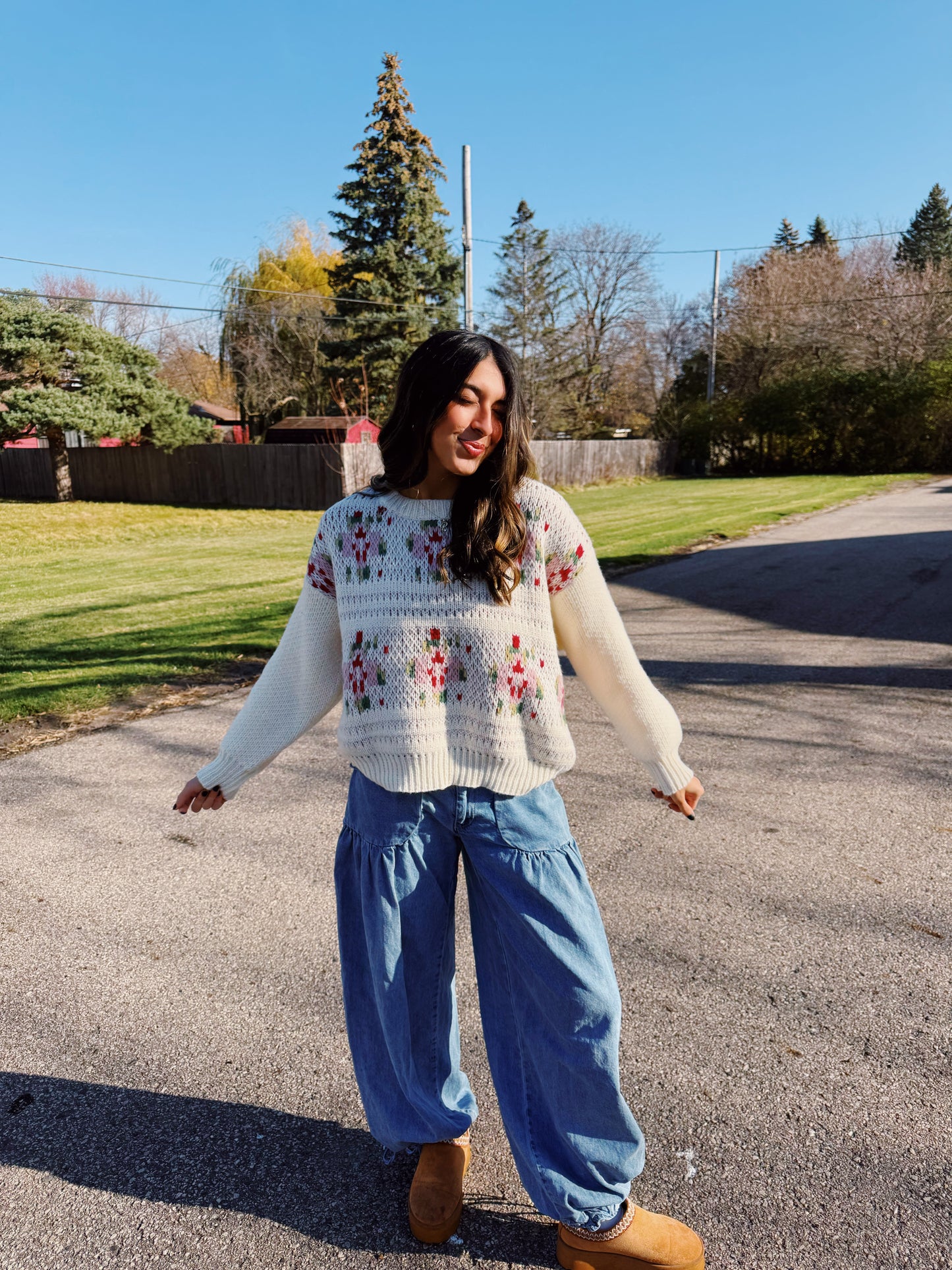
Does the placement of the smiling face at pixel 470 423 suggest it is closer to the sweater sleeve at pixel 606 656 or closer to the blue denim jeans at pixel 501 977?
the sweater sleeve at pixel 606 656

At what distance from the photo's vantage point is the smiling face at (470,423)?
174 cm

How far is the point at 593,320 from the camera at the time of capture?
45906 millimetres

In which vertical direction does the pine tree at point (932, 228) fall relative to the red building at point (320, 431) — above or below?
above

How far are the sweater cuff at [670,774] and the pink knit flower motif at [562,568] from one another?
42 centimetres

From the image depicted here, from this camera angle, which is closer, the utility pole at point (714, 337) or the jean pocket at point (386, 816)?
the jean pocket at point (386, 816)

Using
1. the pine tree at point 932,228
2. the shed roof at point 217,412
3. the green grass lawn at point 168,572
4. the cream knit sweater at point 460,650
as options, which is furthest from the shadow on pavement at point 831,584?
the pine tree at point 932,228

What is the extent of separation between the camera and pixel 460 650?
1777mm

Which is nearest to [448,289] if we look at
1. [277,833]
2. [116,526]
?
[116,526]

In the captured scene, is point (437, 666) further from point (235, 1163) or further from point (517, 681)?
point (235, 1163)

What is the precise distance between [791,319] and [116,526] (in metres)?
28.7

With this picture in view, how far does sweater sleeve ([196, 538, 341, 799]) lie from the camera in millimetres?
1952

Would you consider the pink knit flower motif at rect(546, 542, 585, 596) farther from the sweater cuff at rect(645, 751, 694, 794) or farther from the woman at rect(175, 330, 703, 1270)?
the sweater cuff at rect(645, 751, 694, 794)

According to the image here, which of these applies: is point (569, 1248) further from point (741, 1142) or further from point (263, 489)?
point (263, 489)

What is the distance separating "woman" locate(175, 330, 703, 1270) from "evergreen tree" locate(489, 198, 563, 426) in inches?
1469
